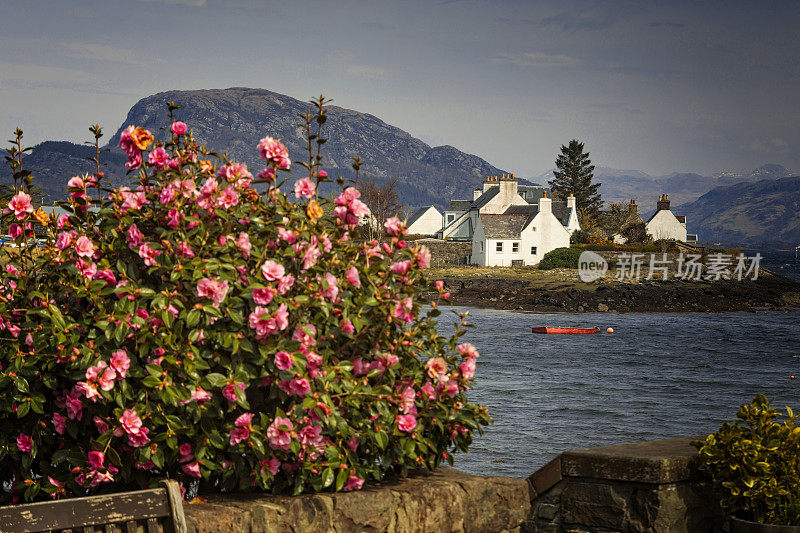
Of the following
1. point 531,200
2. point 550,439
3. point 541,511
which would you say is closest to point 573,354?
point 550,439

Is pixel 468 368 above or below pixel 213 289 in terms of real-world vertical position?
below

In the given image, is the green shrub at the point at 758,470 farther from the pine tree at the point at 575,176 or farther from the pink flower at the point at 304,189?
the pine tree at the point at 575,176

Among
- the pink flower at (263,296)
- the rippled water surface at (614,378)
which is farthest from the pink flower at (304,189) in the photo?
the rippled water surface at (614,378)

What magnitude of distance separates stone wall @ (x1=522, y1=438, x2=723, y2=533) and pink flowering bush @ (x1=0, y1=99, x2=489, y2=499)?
86 centimetres

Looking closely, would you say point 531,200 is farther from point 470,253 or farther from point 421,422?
point 421,422

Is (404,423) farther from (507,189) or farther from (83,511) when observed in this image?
(507,189)

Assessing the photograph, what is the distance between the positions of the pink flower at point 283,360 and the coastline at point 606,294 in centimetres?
5116

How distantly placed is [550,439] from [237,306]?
15.5m

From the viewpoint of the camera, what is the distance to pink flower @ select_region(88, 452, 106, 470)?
5.17m

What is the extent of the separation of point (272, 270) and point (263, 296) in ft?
0.58

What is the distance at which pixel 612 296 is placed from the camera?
196 feet

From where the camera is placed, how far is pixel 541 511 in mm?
6133

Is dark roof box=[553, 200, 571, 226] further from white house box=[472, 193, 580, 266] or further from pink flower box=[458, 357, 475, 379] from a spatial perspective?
pink flower box=[458, 357, 475, 379]

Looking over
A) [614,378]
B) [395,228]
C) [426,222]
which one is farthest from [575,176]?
[395,228]
